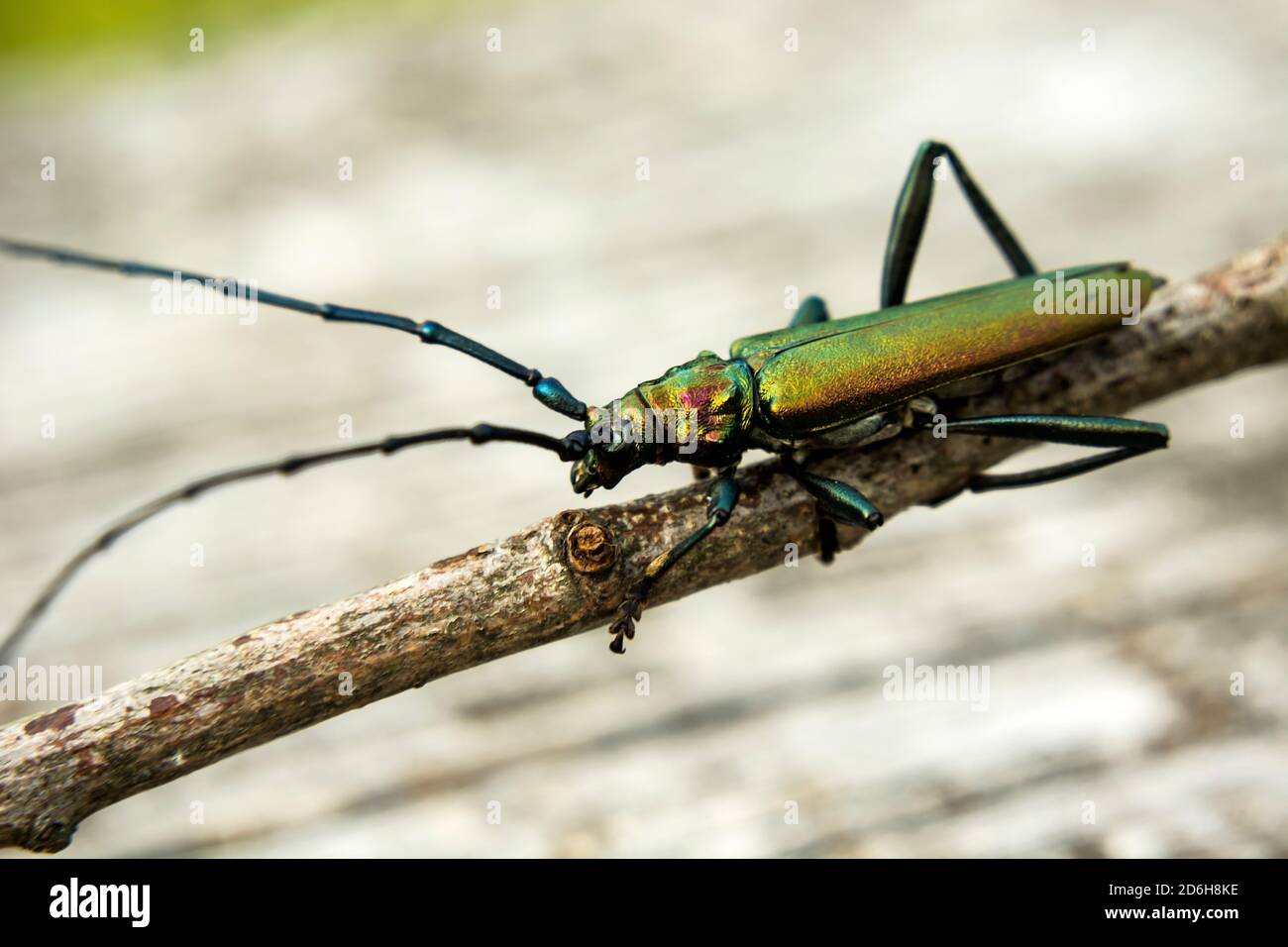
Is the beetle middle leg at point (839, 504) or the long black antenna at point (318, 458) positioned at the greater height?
the long black antenna at point (318, 458)

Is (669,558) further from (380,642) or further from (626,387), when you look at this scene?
(626,387)

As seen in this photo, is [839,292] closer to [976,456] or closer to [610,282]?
[610,282]

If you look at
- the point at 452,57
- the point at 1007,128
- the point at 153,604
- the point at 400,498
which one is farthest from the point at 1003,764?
the point at 452,57

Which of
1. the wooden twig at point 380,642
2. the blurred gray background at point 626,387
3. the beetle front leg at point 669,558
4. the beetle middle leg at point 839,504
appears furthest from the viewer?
the blurred gray background at point 626,387

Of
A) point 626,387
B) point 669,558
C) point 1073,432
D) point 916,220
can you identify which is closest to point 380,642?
point 669,558

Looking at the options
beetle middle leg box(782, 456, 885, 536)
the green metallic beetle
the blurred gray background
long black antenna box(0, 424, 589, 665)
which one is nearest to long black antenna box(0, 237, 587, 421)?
the green metallic beetle

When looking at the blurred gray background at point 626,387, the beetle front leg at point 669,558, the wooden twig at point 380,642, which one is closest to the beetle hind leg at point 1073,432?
the wooden twig at point 380,642

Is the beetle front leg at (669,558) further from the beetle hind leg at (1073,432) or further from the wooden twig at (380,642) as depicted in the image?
the beetle hind leg at (1073,432)
